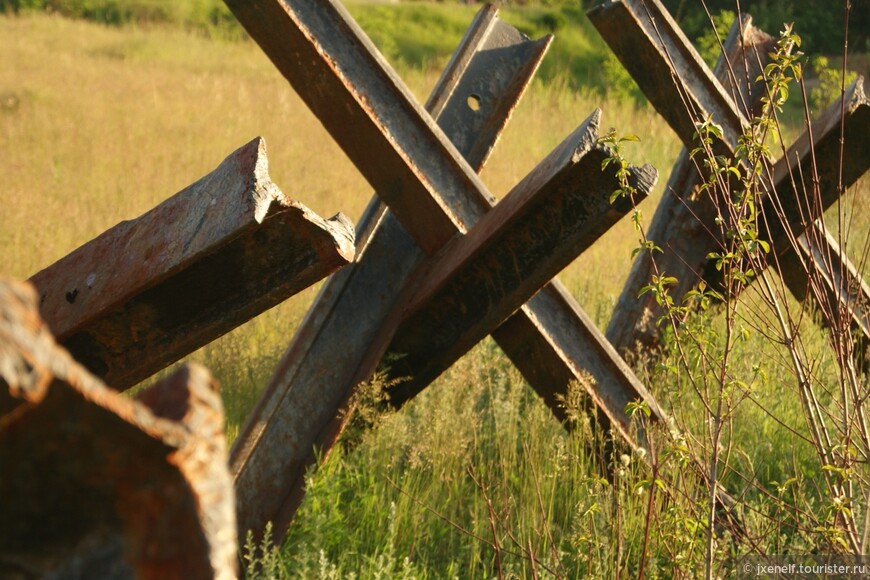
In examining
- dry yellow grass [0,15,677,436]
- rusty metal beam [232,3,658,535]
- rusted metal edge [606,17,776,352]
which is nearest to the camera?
rusty metal beam [232,3,658,535]

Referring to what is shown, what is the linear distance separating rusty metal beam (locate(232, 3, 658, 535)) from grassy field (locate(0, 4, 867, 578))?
0.10 metres

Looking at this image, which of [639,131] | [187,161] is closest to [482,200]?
[187,161]

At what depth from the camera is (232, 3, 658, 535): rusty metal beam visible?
2434 mm

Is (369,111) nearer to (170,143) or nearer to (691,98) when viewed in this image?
(691,98)

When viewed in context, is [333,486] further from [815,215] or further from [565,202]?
[815,215]

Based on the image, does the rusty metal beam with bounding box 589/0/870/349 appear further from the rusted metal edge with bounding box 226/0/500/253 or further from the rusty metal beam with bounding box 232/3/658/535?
the rusted metal edge with bounding box 226/0/500/253

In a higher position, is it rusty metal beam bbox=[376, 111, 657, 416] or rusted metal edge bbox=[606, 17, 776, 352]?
rusted metal edge bbox=[606, 17, 776, 352]

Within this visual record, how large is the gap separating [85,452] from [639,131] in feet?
34.1

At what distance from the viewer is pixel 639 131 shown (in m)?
10.5

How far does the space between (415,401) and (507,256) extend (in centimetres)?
142

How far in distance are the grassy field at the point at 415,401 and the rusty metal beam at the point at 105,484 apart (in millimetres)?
1298

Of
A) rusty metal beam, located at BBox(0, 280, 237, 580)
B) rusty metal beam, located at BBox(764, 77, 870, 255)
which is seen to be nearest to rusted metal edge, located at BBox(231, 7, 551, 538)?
rusty metal beam, located at BBox(764, 77, 870, 255)

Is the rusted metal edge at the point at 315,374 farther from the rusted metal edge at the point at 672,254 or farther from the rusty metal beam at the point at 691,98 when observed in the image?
the rusted metal edge at the point at 672,254

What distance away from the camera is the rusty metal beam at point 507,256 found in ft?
6.35
